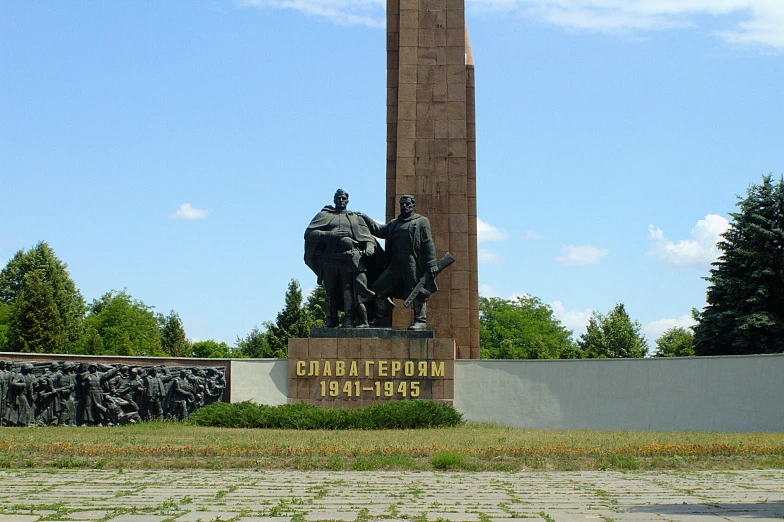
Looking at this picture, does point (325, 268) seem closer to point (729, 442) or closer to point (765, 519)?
point (729, 442)

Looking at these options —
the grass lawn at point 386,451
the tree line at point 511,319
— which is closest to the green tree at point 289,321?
the tree line at point 511,319

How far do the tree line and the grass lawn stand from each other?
47.4 ft

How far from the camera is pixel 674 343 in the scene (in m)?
59.7

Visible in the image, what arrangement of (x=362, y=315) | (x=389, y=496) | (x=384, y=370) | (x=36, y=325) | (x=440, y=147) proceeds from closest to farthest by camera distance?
1. (x=389, y=496)
2. (x=384, y=370)
3. (x=362, y=315)
4. (x=440, y=147)
5. (x=36, y=325)

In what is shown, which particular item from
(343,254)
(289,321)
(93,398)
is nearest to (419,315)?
(343,254)

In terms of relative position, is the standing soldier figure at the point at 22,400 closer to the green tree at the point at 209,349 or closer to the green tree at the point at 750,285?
the green tree at the point at 750,285

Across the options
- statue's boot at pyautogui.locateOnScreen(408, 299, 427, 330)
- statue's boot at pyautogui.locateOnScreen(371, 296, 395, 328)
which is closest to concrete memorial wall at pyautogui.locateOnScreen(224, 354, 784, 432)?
statue's boot at pyautogui.locateOnScreen(408, 299, 427, 330)

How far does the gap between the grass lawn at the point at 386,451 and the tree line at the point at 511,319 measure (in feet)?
47.4

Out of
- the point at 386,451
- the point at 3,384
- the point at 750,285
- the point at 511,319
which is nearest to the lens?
the point at 386,451

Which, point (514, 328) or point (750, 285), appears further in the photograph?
point (514, 328)

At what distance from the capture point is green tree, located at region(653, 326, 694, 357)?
48531mm

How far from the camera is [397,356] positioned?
20.1 metres

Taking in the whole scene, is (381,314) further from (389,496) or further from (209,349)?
(209,349)

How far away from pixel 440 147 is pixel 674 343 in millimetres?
40629
